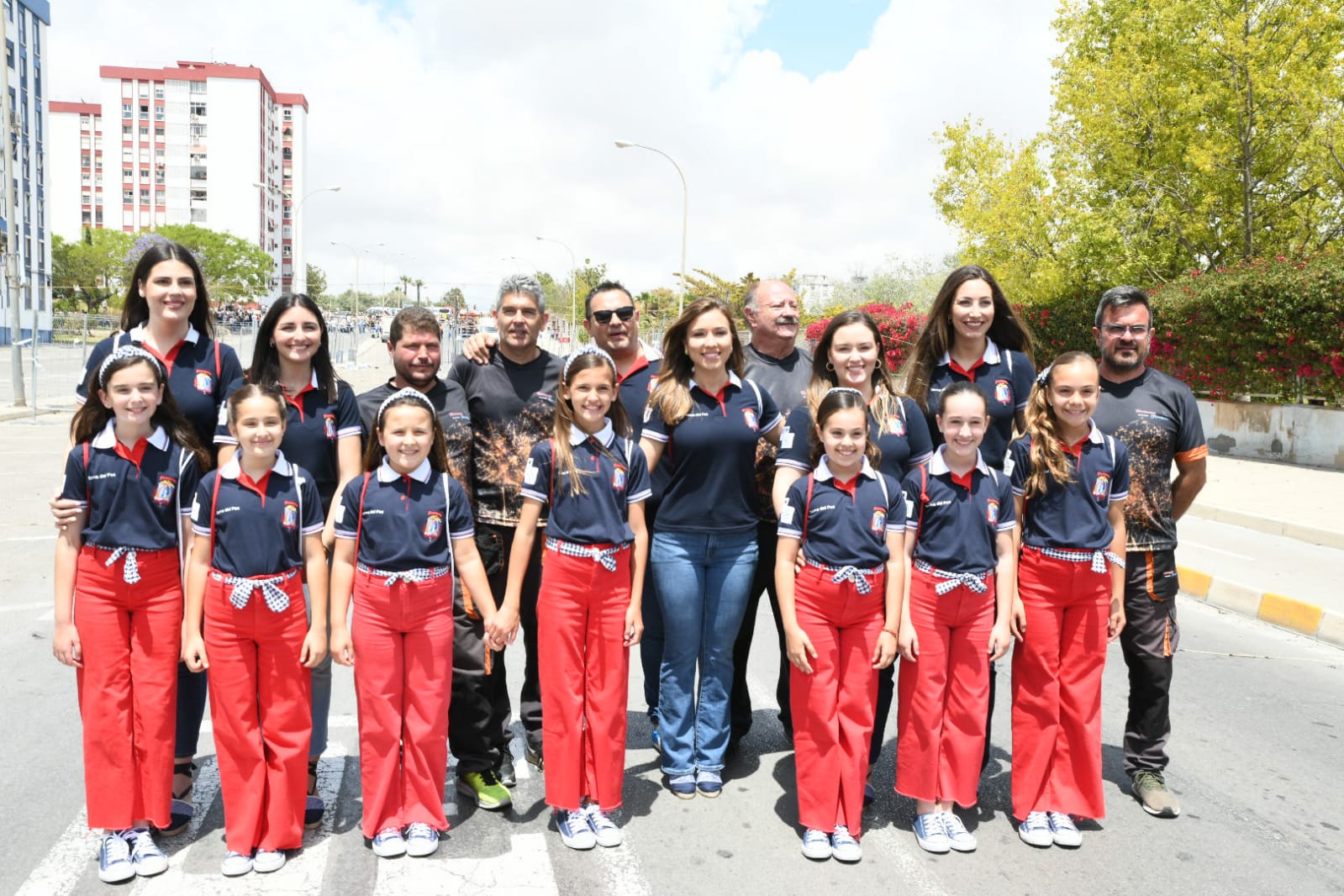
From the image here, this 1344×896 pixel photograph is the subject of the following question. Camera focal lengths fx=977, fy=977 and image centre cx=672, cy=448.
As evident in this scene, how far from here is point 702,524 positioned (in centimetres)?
411

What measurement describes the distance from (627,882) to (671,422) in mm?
1776

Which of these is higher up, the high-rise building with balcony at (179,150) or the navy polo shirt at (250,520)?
the high-rise building with balcony at (179,150)

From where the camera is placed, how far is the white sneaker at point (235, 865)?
339cm

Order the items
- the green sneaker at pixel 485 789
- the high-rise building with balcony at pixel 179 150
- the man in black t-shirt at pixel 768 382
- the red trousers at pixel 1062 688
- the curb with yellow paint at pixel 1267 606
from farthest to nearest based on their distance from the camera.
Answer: the high-rise building with balcony at pixel 179 150 < the curb with yellow paint at pixel 1267 606 < the man in black t-shirt at pixel 768 382 < the green sneaker at pixel 485 789 < the red trousers at pixel 1062 688

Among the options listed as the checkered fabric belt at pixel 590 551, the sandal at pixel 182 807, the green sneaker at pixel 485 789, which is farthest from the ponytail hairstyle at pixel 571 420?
the sandal at pixel 182 807

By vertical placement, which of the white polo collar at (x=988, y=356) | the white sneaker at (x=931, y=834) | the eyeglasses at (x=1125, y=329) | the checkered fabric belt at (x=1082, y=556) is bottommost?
the white sneaker at (x=931, y=834)

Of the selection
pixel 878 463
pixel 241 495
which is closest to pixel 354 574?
pixel 241 495

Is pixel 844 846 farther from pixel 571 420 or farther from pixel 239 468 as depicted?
pixel 239 468

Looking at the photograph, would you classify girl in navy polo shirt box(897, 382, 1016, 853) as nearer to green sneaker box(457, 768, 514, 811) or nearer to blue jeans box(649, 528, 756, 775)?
blue jeans box(649, 528, 756, 775)

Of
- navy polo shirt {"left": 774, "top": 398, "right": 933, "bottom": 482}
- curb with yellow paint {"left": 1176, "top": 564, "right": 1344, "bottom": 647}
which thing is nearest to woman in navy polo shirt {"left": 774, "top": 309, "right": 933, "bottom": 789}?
navy polo shirt {"left": 774, "top": 398, "right": 933, "bottom": 482}

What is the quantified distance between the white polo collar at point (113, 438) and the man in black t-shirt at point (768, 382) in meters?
2.44

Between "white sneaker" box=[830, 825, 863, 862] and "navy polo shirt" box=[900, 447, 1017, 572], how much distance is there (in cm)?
108

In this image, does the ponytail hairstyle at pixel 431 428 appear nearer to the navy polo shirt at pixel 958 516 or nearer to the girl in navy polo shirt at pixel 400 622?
the girl in navy polo shirt at pixel 400 622

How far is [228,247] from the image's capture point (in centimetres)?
7319
